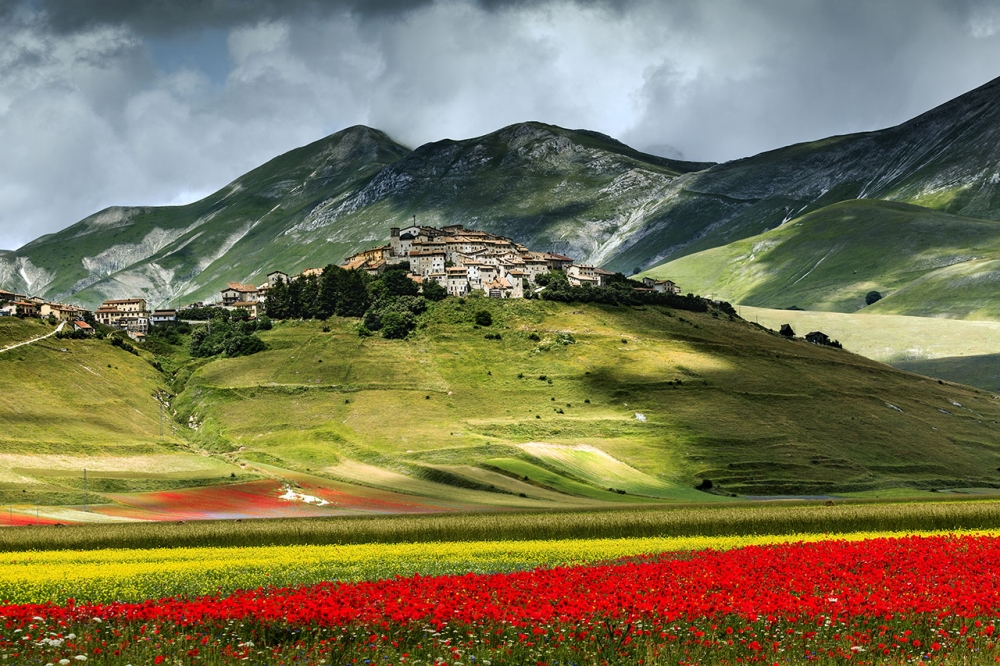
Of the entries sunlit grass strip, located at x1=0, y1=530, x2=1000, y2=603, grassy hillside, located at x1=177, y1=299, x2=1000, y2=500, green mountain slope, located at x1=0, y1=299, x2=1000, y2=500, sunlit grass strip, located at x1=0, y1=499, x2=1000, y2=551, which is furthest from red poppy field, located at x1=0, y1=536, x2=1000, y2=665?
grassy hillside, located at x1=177, y1=299, x2=1000, y2=500

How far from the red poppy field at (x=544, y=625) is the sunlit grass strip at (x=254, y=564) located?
10.1m

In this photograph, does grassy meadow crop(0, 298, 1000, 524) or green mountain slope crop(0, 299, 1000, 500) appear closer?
grassy meadow crop(0, 298, 1000, 524)

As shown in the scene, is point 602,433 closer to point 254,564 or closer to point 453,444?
point 453,444

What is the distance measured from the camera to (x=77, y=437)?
153500 mm

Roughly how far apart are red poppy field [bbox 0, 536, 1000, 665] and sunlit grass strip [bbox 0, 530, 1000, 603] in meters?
10.1

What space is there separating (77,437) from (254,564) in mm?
117159

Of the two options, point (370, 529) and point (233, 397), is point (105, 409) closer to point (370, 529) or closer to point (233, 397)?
point (233, 397)

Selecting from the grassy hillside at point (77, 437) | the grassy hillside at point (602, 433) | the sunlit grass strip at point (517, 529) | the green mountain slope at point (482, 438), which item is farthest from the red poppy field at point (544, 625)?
the grassy hillside at point (602, 433)

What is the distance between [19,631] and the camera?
2612cm

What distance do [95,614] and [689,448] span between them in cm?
14138

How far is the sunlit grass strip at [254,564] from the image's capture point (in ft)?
131

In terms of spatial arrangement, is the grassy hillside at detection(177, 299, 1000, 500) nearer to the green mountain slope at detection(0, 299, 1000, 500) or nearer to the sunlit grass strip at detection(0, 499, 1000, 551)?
the green mountain slope at detection(0, 299, 1000, 500)

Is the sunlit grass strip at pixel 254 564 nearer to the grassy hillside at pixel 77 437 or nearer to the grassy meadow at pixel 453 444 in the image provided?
the grassy meadow at pixel 453 444

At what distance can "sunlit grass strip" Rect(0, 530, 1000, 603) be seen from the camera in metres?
40.0
